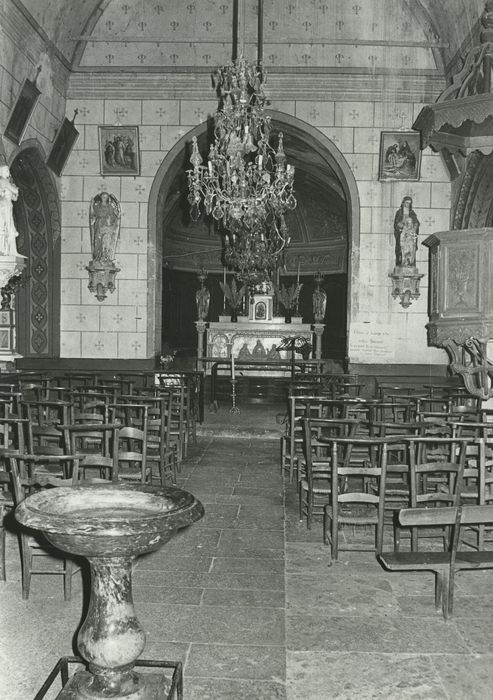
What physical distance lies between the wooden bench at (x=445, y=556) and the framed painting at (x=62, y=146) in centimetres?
1022

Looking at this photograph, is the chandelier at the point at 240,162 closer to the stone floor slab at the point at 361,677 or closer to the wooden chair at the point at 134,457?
the wooden chair at the point at 134,457

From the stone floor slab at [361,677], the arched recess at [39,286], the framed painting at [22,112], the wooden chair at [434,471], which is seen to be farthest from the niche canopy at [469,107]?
the arched recess at [39,286]

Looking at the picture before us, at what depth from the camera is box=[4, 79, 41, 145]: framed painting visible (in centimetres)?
1042

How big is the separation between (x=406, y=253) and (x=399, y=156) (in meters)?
1.74

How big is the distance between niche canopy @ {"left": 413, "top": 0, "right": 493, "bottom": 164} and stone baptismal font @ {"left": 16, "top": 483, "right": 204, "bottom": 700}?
6.29 m

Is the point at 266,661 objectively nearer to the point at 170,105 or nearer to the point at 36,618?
the point at 36,618

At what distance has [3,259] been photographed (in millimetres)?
9305

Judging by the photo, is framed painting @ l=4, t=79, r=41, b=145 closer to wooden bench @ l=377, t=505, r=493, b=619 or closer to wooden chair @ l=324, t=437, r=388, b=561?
wooden chair @ l=324, t=437, r=388, b=561

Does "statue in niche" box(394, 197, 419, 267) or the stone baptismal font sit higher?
"statue in niche" box(394, 197, 419, 267)

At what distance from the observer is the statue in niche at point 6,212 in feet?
30.6

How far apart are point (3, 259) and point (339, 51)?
7139 millimetres

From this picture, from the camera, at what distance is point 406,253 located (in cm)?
1250

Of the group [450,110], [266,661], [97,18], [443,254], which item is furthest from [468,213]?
[266,661]

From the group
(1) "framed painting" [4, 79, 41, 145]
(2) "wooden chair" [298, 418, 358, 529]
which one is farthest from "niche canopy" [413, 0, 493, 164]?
(1) "framed painting" [4, 79, 41, 145]
